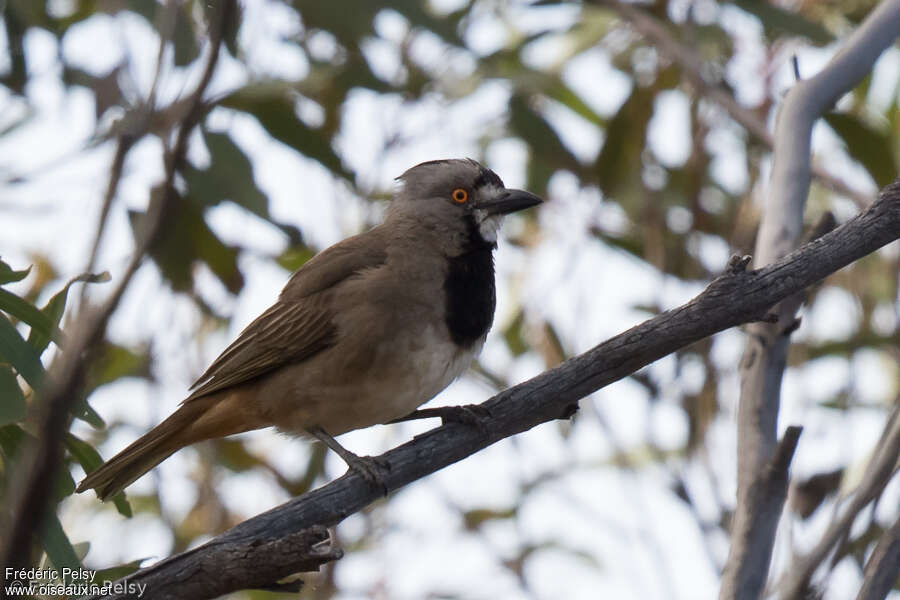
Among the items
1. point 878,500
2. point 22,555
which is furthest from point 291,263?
point 22,555

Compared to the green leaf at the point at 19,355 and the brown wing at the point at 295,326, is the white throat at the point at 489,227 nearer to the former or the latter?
the brown wing at the point at 295,326

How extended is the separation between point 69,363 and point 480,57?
17.1 ft

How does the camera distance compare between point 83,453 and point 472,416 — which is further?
point 472,416

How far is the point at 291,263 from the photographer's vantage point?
18.6 feet

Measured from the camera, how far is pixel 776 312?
3779 mm

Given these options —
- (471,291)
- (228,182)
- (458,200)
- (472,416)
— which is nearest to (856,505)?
(472,416)

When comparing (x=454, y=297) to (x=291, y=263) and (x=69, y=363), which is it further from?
(x=69, y=363)

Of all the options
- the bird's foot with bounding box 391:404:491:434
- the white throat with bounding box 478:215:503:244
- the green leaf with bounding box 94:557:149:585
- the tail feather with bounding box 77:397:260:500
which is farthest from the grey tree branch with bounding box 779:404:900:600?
the tail feather with bounding box 77:397:260:500

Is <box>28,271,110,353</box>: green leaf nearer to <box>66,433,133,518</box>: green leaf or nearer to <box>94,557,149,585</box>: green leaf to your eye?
<box>66,433,133,518</box>: green leaf

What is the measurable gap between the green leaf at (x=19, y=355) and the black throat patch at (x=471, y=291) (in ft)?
5.97

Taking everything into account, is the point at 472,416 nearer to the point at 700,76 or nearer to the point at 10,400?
the point at 10,400

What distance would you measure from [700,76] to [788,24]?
1.67ft

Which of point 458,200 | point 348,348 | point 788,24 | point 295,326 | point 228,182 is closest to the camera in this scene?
point 348,348

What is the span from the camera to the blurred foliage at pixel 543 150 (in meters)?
5.07
